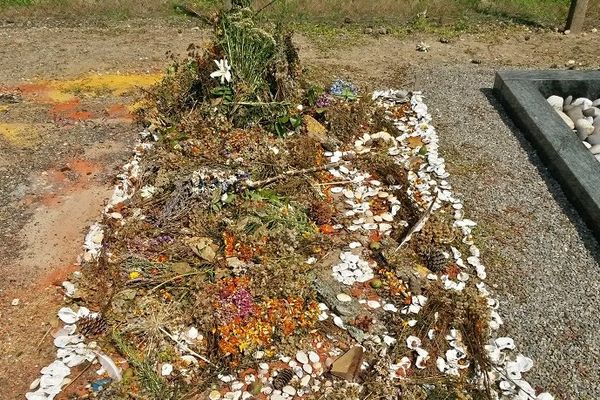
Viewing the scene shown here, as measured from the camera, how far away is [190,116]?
578 centimetres

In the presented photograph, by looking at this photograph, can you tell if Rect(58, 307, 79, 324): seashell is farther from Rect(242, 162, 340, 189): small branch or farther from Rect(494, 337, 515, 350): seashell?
Rect(494, 337, 515, 350): seashell

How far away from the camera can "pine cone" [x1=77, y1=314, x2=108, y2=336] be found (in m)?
3.74

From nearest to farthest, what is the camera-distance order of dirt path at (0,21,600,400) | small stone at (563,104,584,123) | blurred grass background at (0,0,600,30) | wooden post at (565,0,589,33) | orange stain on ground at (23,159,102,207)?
1. dirt path at (0,21,600,400)
2. orange stain on ground at (23,159,102,207)
3. small stone at (563,104,584,123)
4. wooden post at (565,0,589,33)
5. blurred grass background at (0,0,600,30)

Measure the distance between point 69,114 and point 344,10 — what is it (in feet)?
16.8

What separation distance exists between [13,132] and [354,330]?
4453 millimetres

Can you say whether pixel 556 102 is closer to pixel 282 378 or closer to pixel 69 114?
pixel 282 378

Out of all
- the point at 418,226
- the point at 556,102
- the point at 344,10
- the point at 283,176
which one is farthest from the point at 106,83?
the point at 556,102

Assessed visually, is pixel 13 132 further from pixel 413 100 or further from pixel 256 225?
pixel 413 100

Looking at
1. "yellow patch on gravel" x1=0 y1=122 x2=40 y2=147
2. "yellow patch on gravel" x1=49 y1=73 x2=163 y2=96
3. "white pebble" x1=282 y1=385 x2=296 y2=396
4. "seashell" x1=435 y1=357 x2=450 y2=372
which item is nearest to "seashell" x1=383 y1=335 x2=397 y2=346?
"seashell" x1=435 y1=357 x2=450 y2=372

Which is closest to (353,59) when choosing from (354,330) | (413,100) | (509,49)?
(413,100)

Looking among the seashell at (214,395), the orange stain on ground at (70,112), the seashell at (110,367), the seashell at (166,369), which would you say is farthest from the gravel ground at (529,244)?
the orange stain on ground at (70,112)

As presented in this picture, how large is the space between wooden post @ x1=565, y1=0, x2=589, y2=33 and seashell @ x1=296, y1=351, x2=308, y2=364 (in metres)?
7.49

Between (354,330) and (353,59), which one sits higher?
(353,59)

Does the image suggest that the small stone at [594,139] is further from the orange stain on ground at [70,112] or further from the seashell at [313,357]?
the orange stain on ground at [70,112]
